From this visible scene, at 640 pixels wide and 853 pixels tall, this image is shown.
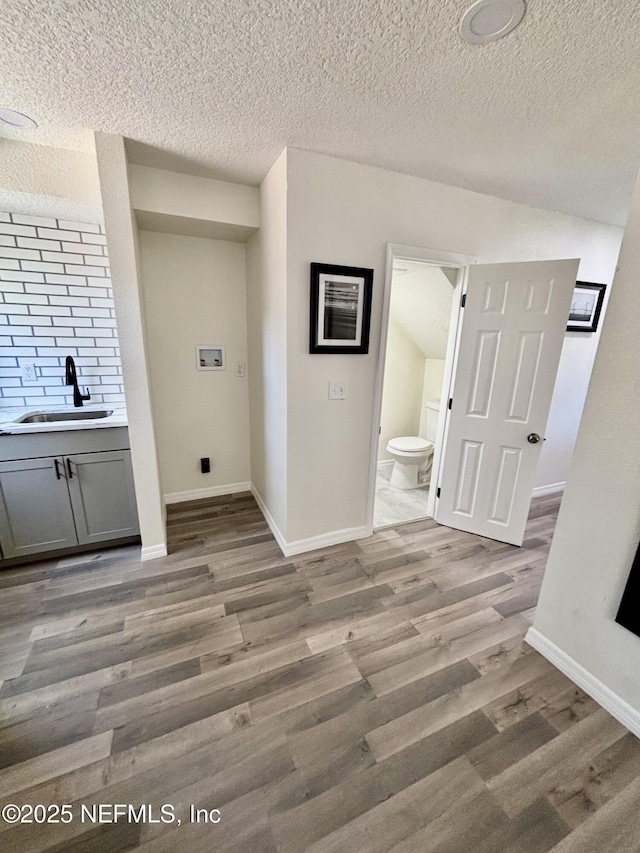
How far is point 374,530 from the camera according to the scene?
2.67 metres

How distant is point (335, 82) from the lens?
51.4 inches

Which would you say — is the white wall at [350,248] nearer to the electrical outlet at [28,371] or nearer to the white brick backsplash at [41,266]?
the white brick backsplash at [41,266]

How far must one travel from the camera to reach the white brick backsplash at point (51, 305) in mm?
2234

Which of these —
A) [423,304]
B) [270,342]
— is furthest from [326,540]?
[423,304]

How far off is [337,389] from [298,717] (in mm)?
1647

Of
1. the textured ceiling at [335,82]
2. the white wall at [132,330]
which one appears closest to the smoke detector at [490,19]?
the textured ceiling at [335,82]

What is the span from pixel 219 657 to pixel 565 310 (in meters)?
2.76

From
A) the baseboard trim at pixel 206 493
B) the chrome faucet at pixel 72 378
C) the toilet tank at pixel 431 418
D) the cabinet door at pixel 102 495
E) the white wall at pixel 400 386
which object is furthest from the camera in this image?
the white wall at pixel 400 386

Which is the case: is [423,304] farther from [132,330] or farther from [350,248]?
[132,330]

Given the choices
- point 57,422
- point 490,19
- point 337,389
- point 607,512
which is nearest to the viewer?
point 490,19

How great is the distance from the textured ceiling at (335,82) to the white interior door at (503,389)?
2.01ft

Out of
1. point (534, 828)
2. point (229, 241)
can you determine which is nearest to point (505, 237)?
point (229, 241)

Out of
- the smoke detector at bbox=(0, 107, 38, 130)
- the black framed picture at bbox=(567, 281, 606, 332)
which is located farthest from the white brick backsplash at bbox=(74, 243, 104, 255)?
the black framed picture at bbox=(567, 281, 606, 332)

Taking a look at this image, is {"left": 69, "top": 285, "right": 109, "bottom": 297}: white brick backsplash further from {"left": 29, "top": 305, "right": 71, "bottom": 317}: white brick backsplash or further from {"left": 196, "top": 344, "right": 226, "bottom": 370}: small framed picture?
{"left": 196, "top": 344, "right": 226, "bottom": 370}: small framed picture
